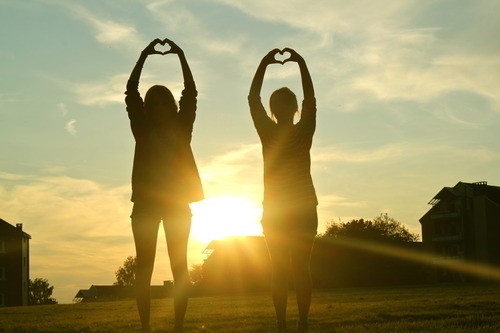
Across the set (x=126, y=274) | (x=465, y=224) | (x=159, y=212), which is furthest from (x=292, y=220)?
(x=126, y=274)

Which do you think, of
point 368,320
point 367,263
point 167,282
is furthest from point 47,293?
point 368,320

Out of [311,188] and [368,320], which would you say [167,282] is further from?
[311,188]

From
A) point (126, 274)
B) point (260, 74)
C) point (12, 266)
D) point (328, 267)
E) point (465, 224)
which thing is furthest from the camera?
point (126, 274)

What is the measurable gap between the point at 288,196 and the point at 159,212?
1.30 m

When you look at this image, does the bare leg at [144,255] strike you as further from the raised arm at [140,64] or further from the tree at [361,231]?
the tree at [361,231]

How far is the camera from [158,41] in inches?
348

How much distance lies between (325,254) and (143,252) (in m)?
77.4

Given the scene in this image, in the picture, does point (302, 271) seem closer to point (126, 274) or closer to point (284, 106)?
point (284, 106)

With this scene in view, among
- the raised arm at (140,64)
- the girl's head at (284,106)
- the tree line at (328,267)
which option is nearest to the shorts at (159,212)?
the raised arm at (140,64)

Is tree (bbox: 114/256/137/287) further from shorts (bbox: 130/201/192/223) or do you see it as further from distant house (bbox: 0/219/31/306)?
shorts (bbox: 130/201/192/223)

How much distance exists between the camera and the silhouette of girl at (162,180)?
855 cm

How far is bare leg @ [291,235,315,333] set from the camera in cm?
860

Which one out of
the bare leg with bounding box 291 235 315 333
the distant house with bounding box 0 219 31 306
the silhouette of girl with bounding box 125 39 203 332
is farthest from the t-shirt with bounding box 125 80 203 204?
the distant house with bounding box 0 219 31 306

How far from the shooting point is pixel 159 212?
8562 mm
